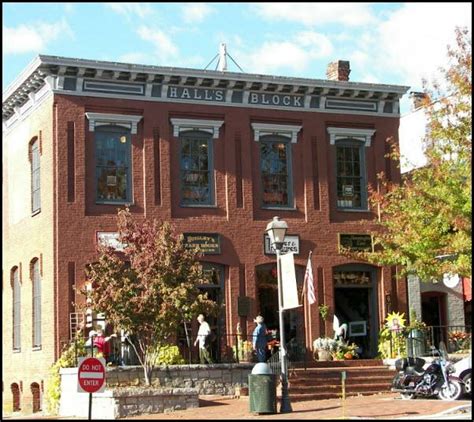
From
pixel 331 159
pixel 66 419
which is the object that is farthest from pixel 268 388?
pixel 331 159

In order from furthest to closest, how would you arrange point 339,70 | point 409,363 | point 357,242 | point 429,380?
point 339,70 < point 357,242 < point 409,363 < point 429,380

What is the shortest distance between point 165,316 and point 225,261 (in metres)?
7.04

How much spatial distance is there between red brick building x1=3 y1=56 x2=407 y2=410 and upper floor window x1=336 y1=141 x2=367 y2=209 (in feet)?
0.15

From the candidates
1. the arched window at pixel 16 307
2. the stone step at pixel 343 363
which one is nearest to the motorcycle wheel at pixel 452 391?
the stone step at pixel 343 363

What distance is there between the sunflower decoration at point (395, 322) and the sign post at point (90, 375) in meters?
15.3

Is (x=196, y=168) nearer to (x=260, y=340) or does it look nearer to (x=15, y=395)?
(x=260, y=340)

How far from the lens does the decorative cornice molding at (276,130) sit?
32.5 metres

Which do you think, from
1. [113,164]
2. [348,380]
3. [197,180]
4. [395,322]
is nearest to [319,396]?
[348,380]

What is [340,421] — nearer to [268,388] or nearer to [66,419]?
[268,388]

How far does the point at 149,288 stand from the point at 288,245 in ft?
27.9

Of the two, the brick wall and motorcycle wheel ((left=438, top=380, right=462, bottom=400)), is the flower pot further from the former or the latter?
motorcycle wheel ((left=438, top=380, right=462, bottom=400))

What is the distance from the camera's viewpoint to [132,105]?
30984 mm

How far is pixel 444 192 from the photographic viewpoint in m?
24.2

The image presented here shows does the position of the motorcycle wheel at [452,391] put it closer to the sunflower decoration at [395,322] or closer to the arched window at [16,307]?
the sunflower decoration at [395,322]
